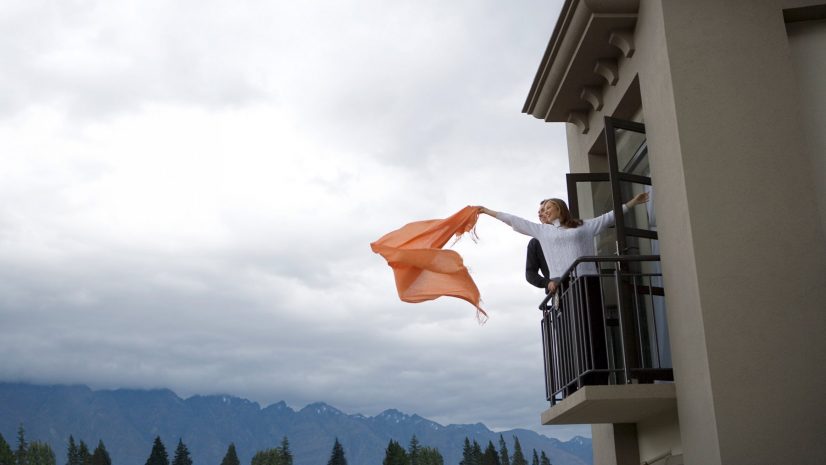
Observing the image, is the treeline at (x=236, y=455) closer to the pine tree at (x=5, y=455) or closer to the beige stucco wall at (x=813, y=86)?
the pine tree at (x=5, y=455)

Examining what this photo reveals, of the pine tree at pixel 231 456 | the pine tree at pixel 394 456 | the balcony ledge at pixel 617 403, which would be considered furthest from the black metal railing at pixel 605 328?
the pine tree at pixel 394 456

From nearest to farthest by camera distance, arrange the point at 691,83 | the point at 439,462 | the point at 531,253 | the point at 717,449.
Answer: the point at 717,449 → the point at 691,83 → the point at 531,253 → the point at 439,462

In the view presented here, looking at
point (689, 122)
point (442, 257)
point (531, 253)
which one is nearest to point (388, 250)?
point (442, 257)

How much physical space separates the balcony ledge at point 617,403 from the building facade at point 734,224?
16mm

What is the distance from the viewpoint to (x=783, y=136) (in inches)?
289

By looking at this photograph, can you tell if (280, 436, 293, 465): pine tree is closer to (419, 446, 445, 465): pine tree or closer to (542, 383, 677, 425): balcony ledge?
(419, 446, 445, 465): pine tree

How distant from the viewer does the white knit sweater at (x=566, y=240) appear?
859 centimetres

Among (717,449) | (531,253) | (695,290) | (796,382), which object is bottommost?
(717,449)

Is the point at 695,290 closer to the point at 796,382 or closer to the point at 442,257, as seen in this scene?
the point at 796,382

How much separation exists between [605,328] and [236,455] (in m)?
106

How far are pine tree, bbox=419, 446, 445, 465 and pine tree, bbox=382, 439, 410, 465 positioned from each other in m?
13.4

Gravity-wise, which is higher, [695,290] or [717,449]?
[695,290]

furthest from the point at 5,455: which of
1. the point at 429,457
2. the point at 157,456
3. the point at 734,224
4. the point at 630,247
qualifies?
the point at 734,224

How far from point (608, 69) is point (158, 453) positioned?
11405 centimetres
